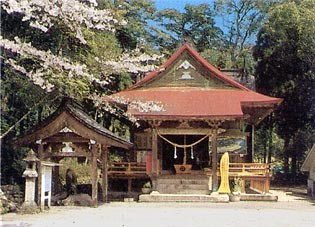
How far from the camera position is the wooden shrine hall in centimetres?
1944

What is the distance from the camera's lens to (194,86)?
72.2ft

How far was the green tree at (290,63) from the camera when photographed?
97.4 feet

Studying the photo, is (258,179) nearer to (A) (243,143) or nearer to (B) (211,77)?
(B) (211,77)

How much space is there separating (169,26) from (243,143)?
72.9ft

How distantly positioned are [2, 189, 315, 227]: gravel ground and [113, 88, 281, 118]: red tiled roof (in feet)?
11.1

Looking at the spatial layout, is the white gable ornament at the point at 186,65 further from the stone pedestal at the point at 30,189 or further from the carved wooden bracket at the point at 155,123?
the stone pedestal at the point at 30,189

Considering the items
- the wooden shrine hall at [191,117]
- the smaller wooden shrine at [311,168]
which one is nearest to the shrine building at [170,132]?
the wooden shrine hall at [191,117]

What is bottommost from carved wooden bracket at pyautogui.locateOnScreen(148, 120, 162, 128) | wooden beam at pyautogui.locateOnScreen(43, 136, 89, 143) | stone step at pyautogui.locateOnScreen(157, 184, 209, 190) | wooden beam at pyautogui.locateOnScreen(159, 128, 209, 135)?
stone step at pyautogui.locateOnScreen(157, 184, 209, 190)

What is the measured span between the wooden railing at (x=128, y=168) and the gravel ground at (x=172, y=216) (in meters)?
3.17

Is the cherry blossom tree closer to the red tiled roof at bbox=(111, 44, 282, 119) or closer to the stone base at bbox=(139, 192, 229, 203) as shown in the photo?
the red tiled roof at bbox=(111, 44, 282, 119)

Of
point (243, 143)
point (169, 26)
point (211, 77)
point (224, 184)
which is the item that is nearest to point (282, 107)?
point (243, 143)

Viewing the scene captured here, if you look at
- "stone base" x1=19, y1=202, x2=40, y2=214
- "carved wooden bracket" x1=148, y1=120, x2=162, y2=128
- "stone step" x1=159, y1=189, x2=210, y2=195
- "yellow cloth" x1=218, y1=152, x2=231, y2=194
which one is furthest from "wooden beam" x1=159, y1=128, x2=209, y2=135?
"stone base" x1=19, y1=202, x2=40, y2=214

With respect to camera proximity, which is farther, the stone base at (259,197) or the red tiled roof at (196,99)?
the red tiled roof at (196,99)

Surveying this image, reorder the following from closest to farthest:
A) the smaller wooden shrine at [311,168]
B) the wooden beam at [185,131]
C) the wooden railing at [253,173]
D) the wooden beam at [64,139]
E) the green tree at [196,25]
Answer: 1. the wooden beam at [64,139]
2. the wooden railing at [253,173]
3. the wooden beam at [185,131]
4. the smaller wooden shrine at [311,168]
5. the green tree at [196,25]
